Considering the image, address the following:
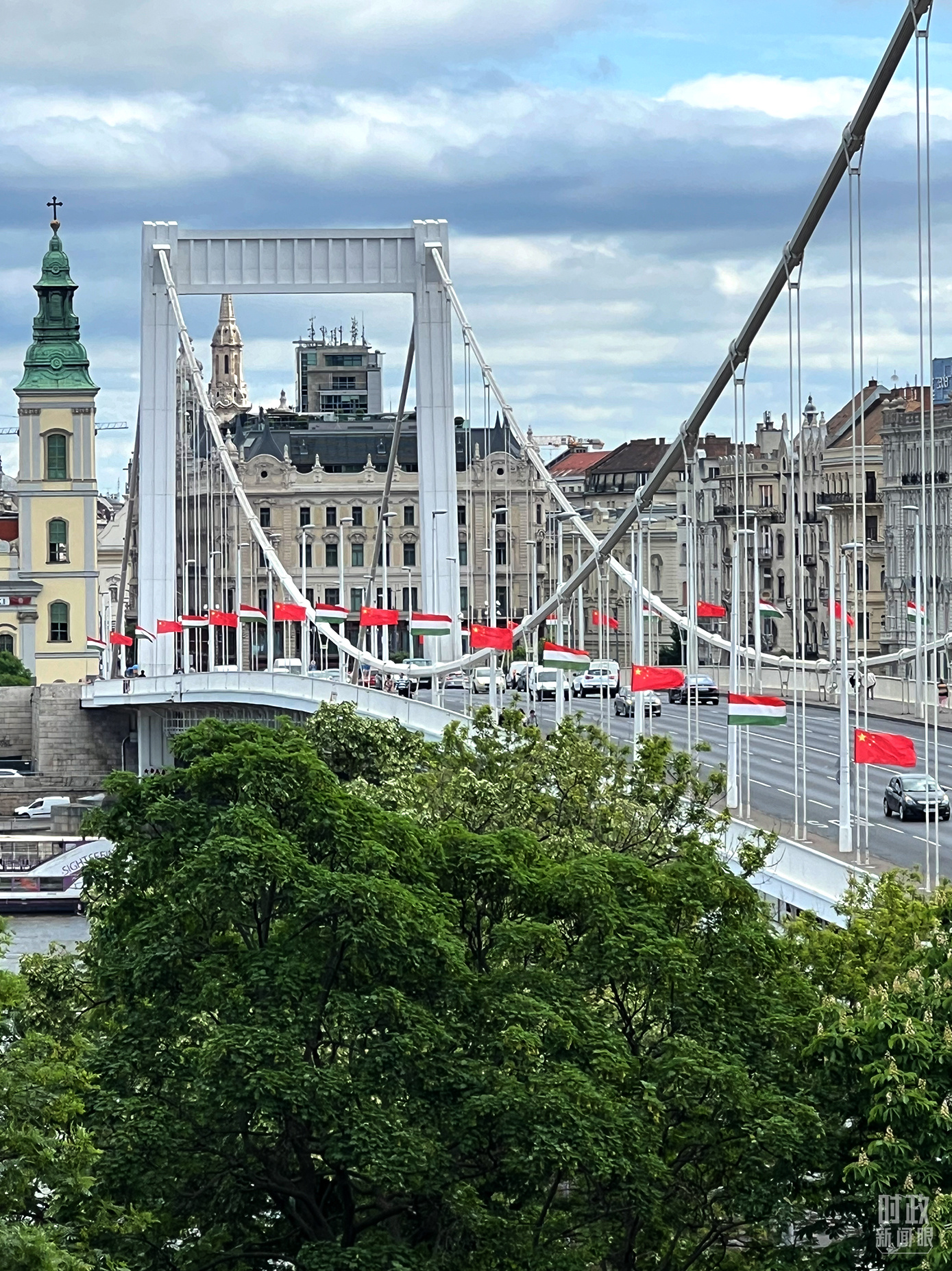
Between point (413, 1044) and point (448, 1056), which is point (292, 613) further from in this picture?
point (413, 1044)

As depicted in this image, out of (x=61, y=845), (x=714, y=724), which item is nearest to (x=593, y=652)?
(x=61, y=845)

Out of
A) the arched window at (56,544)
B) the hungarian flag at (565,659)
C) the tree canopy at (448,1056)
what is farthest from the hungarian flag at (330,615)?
the tree canopy at (448,1056)

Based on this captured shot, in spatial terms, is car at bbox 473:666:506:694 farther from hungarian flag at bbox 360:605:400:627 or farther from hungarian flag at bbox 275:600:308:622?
hungarian flag at bbox 275:600:308:622

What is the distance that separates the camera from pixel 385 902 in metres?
25.2

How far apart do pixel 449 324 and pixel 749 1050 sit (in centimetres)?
5150

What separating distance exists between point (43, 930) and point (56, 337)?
62122 millimetres

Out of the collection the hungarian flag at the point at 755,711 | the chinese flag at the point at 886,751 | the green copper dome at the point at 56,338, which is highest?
the green copper dome at the point at 56,338

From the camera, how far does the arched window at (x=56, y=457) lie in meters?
128

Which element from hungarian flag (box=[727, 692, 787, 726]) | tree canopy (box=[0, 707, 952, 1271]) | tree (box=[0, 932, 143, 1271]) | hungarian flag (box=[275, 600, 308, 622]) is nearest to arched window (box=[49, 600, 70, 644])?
hungarian flag (box=[275, 600, 308, 622])

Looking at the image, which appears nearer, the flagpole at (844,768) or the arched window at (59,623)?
the flagpole at (844,768)

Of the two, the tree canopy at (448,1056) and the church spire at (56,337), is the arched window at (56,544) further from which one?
the tree canopy at (448,1056)

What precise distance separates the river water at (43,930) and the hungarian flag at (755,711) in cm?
2612

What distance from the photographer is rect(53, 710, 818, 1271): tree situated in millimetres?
24312

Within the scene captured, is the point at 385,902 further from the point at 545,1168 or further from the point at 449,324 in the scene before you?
the point at 449,324
